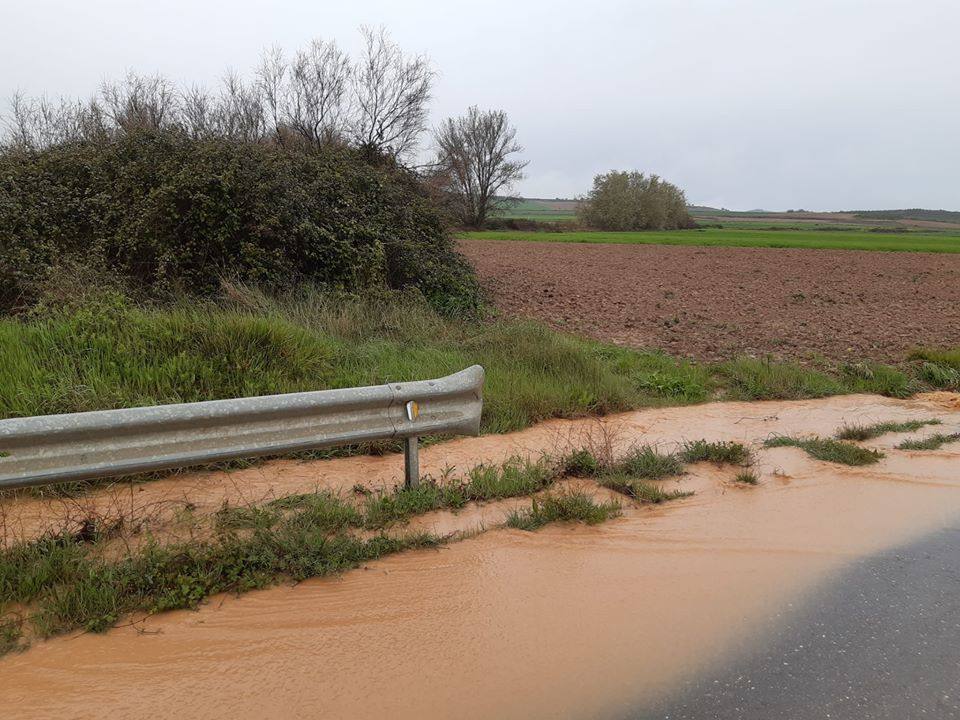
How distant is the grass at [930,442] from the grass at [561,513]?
3.90 m

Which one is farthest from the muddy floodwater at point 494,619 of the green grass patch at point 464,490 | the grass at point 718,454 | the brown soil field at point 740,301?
the brown soil field at point 740,301

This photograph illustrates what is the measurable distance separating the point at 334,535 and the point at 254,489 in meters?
1.32

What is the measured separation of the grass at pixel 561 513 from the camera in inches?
201

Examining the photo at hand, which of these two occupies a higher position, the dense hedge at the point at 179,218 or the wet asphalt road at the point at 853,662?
the dense hedge at the point at 179,218

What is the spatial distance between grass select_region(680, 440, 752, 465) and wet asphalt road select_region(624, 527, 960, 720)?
223 cm

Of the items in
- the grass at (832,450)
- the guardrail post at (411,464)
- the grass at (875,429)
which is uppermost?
the guardrail post at (411,464)

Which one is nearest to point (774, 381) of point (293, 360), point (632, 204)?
point (293, 360)

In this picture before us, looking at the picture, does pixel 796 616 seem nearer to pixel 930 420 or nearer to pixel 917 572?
pixel 917 572

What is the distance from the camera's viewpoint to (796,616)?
12.9 ft

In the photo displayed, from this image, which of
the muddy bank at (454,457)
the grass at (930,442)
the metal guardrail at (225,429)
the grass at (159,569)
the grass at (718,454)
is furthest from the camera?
the grass at (930,442)

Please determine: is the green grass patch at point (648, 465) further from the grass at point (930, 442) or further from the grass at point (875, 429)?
the grass at point (930, 442)

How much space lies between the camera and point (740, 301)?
18.6 m

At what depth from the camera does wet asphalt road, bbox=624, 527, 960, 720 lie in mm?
3129

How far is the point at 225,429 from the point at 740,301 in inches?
644
